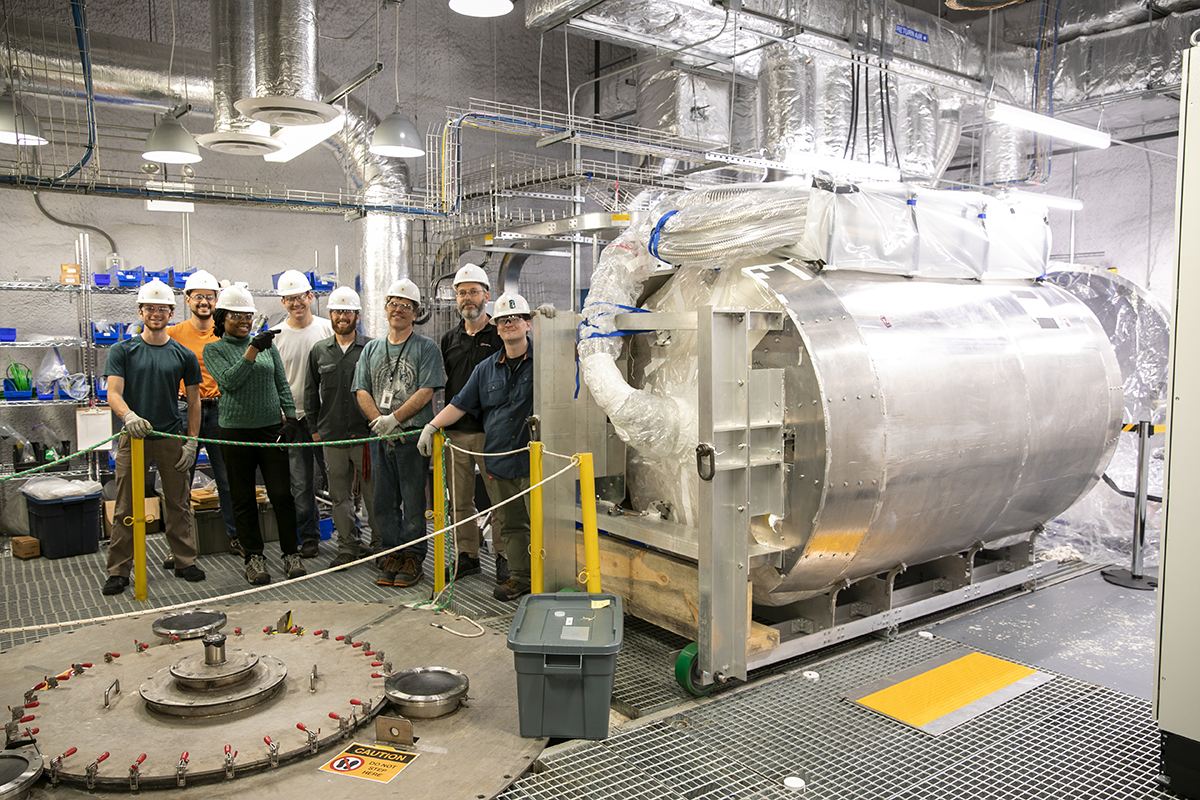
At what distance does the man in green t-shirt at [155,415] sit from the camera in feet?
17.8

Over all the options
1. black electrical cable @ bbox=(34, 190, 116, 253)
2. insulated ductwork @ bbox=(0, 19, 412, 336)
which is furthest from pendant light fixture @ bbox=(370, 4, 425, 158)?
black electrical cable @ bbox=(34, 190, 116, 253)

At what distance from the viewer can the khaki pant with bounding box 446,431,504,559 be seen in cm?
571

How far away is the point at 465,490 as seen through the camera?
5824 mm

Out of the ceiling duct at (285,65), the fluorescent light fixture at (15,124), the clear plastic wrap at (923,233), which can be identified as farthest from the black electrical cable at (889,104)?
the fluorescent light fixture at (15,124)

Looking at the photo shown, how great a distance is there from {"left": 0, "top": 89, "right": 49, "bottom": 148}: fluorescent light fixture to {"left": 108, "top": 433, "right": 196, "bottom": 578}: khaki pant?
261 cm

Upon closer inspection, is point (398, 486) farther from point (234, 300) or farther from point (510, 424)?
point (234, 300)

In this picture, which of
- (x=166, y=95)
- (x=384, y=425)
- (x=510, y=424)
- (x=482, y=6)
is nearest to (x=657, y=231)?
(x=510, y=424)

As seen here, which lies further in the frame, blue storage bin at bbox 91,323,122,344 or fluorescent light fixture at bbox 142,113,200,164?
blue storage bin at bbox 91,323,122,344

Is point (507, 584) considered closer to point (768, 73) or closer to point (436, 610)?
point (436, 610)

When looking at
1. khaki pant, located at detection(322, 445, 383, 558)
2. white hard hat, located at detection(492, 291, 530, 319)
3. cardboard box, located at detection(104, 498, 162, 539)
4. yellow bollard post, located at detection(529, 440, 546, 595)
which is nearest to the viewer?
yellow bollard post, located at detection(529, 440, 546, 595)

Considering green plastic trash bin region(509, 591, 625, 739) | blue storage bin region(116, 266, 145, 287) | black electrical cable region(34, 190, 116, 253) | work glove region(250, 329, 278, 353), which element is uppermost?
black electrical cable region(34, 190, 116, 253)

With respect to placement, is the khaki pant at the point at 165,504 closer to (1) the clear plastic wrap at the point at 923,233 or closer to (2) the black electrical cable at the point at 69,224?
(2) the black electrical cable at the point at 69,224

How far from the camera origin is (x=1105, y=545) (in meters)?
6.64

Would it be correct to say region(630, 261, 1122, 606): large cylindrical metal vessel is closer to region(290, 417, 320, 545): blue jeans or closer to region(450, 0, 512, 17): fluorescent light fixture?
region(450, 0, 512, 17): fluorescent light fixture
